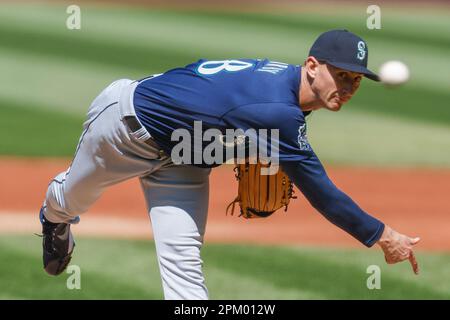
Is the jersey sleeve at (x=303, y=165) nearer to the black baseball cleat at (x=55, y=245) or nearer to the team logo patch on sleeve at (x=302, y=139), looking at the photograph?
the team logo patch on sleeve at (x=302, y=139)

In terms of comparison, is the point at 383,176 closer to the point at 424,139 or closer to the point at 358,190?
the point at 358,190

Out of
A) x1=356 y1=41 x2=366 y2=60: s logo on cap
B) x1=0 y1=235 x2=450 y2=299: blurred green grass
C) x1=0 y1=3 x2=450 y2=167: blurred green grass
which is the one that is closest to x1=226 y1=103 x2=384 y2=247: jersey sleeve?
x1=356 y1=41 x2=366 y2=60: s logo on cap

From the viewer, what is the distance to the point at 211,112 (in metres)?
4.91

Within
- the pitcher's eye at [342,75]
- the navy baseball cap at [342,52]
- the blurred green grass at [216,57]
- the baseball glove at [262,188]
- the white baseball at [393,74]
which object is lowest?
the baseball glove at [262,188]

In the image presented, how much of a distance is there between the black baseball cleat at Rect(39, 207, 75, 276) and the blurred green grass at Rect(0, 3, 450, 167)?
4.40 metres

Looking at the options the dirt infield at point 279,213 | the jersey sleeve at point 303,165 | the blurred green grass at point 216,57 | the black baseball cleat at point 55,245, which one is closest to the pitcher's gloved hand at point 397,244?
the jersey sleeve at point 303,165

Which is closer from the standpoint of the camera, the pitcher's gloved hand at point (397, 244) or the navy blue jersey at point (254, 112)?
the navy blue jersey at point (254, 112)

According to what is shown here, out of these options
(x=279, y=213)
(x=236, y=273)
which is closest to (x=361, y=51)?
(x=236, y=273)

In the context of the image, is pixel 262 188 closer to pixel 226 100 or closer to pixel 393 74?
pixel 226 100

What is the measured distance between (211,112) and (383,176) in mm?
5356

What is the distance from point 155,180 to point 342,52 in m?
1.24

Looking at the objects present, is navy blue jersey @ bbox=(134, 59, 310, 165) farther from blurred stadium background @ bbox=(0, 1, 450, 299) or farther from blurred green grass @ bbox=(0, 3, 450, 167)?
blurred green grass @ bbox=(0, 3, 450, 167)

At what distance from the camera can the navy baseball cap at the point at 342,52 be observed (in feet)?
15.6

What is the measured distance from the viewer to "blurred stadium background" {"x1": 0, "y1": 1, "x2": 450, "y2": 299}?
670cm
